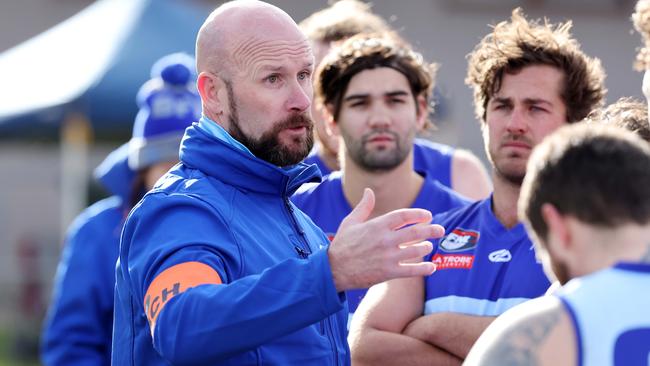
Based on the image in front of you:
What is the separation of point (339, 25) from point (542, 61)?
1.94m

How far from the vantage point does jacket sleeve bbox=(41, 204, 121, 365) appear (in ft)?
18.7

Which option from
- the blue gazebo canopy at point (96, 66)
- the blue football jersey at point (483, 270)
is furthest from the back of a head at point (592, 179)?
the blue gazebo canopy at point (96, 66)

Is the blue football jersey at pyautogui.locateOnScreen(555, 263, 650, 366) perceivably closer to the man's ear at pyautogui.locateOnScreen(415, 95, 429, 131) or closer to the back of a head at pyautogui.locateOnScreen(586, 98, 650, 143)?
the back of a head at pyautogui.locateOnScreen(586, 98, 650, 143)

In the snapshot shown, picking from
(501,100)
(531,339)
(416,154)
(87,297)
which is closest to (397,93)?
(416,154)

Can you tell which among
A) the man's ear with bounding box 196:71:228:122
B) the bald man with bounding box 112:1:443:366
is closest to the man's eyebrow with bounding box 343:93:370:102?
the bald man with bounding box 112:1:443:366

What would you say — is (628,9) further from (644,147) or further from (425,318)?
(644,147)

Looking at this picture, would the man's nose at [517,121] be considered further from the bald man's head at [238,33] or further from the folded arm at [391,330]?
the bald man's head at [238,33]

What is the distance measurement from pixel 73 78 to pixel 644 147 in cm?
910

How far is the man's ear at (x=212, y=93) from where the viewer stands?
3.71 m

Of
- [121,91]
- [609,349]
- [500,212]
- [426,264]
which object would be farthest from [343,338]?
[121,91]

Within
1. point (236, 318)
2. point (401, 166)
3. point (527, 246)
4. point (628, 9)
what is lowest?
point (236, 318)

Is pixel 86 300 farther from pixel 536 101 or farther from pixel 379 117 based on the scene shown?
pixel 536 101

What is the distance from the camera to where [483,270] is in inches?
169

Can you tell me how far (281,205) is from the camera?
145 inches
